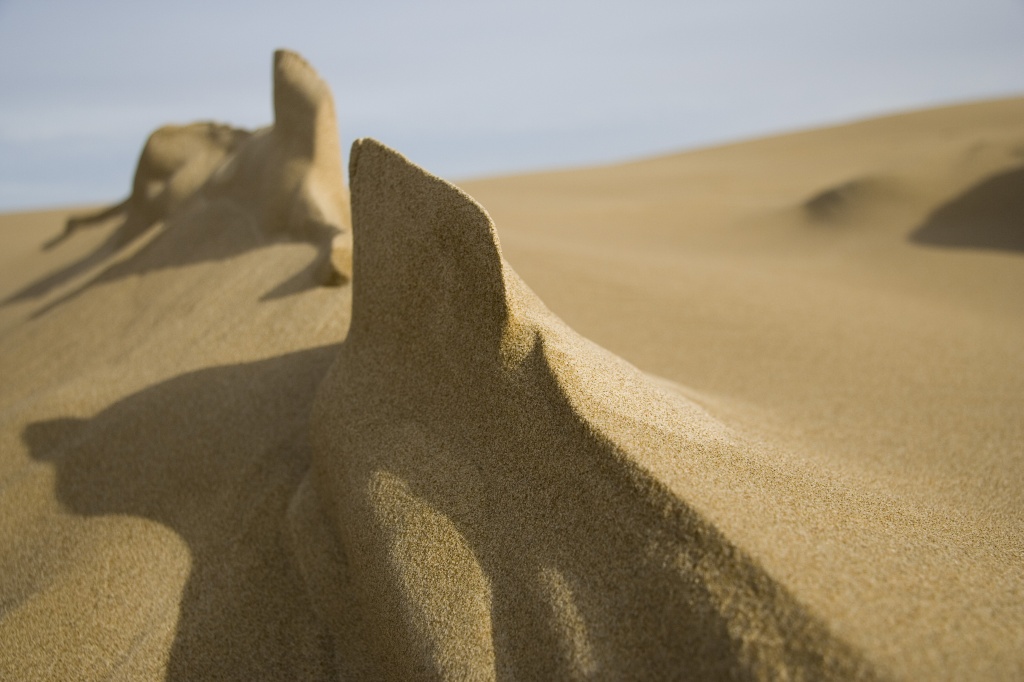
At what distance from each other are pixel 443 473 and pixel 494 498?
0.45 ft

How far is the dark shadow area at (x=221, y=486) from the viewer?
155 cm

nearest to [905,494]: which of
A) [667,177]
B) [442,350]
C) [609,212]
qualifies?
[442,350]

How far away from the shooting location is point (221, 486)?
6.09ft

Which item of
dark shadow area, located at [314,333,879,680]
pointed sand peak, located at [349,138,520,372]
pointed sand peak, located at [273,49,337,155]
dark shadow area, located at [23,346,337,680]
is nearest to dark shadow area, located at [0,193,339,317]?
pointed sand peak, located at [273,49,337,155]

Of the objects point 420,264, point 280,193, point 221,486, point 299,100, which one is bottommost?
point 221,486

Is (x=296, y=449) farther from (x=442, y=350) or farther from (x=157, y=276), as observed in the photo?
(x=157, y=276)

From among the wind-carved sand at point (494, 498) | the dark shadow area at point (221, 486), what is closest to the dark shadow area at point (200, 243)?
the dark shadow area at point (221, 486)

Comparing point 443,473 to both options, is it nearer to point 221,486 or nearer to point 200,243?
point 221,486

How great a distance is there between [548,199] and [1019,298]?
7.28 meters

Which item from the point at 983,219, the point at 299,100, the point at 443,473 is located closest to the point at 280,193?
the point at 299,100

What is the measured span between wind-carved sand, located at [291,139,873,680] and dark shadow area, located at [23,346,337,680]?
0.27 feet

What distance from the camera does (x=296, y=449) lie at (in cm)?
193

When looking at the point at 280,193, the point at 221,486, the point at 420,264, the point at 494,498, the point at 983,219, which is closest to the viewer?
the point at 494,498

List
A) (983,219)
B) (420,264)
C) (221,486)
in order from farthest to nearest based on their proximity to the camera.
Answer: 1. (983,219)
2. (221,486)
3. (420,264)
